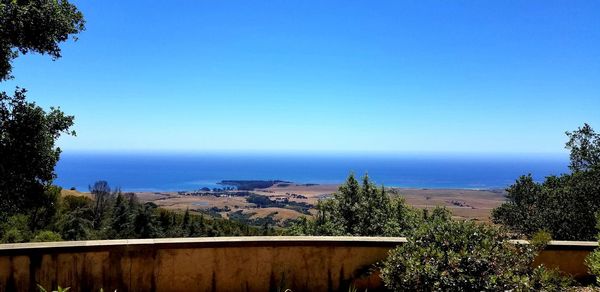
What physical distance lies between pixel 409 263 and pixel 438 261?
0.31m

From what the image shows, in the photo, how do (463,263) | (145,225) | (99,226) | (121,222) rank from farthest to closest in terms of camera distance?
(99,226) → (121,222) → (145,225) → (463,263)

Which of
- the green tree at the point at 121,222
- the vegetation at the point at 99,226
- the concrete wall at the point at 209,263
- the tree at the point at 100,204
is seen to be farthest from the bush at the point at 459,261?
the tree at the point at 100,204

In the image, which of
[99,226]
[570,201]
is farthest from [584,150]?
[99,226]

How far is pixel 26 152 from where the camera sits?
8.34m

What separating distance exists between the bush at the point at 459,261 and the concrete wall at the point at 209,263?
76 centimetres

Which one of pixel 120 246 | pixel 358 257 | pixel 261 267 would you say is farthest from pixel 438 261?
pixel 120 246

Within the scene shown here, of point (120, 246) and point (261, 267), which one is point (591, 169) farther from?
point (120, 246)

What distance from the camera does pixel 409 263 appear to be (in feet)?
15.2

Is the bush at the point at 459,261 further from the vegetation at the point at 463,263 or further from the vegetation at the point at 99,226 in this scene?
the vegetation at the point at 99,226

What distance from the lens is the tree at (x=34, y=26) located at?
284 inches

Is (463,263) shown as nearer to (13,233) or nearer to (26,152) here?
(26,152)

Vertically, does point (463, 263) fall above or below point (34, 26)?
below

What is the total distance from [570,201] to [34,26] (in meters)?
25.3

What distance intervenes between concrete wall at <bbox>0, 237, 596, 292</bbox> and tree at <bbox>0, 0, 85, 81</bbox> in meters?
4.30
